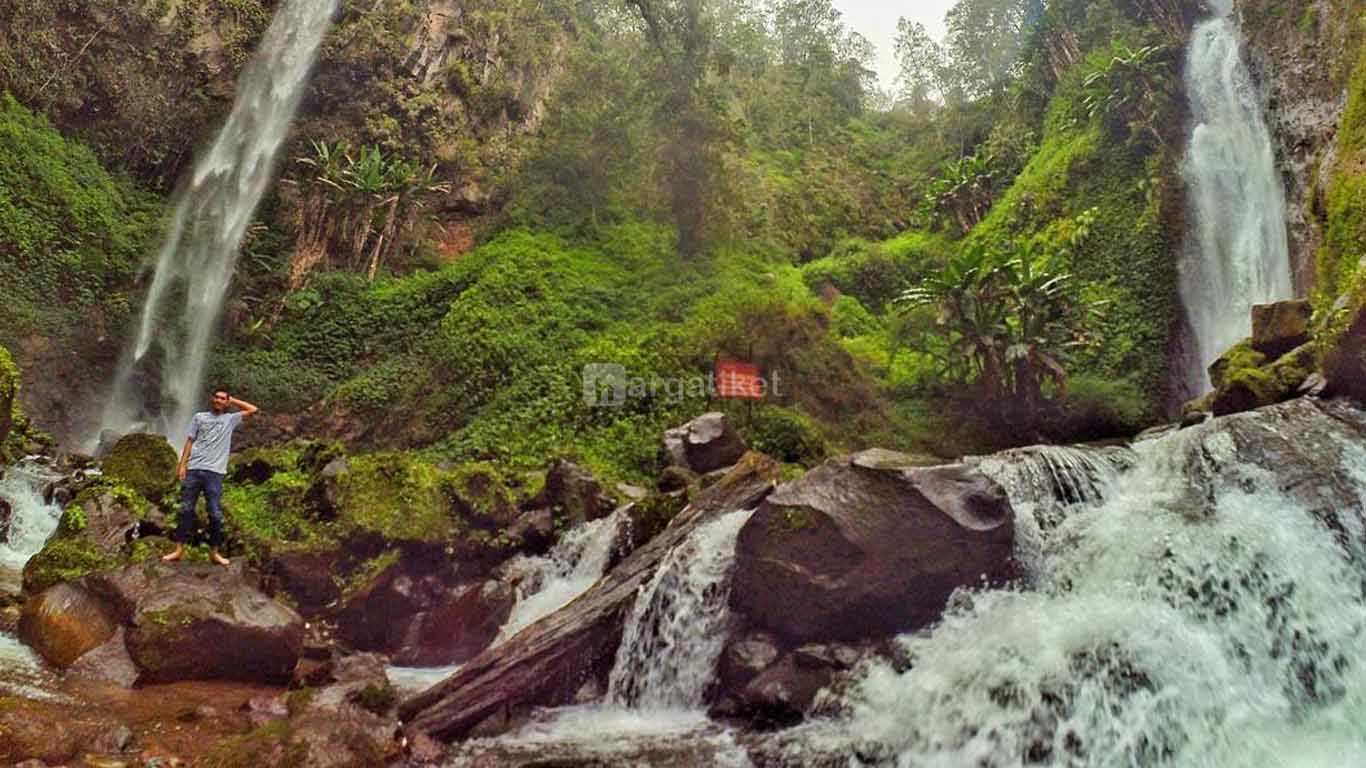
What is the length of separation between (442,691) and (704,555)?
314cm

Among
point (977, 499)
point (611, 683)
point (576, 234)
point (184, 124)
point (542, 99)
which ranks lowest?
point (611, 683)

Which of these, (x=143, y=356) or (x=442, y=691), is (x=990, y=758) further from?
(x=143, y=356)

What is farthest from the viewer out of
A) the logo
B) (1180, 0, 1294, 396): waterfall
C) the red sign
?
the logo

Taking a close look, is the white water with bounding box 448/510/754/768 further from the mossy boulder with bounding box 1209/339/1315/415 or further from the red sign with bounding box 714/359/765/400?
the red sign with bounding box 714/359/765/400

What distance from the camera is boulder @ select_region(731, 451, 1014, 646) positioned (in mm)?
7582

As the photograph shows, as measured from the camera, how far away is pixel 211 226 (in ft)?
82.5

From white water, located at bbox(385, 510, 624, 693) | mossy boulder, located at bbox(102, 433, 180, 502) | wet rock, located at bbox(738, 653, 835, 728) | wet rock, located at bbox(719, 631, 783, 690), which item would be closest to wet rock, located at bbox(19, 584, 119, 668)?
white water, located at bbox(385, 510, 624, 693)

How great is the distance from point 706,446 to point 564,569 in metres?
4.31

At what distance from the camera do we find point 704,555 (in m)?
9.05

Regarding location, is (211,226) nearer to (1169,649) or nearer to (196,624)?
(196,624)

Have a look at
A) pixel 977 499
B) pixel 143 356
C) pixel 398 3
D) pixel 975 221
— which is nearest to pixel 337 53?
pixel 398 3

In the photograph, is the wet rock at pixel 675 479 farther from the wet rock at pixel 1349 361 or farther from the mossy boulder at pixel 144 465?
the wet rock at pixel 1349 361

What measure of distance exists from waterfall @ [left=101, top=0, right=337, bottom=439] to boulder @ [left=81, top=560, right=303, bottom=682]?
15138 millimetres

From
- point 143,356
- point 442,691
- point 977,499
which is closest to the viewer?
point 442,691
